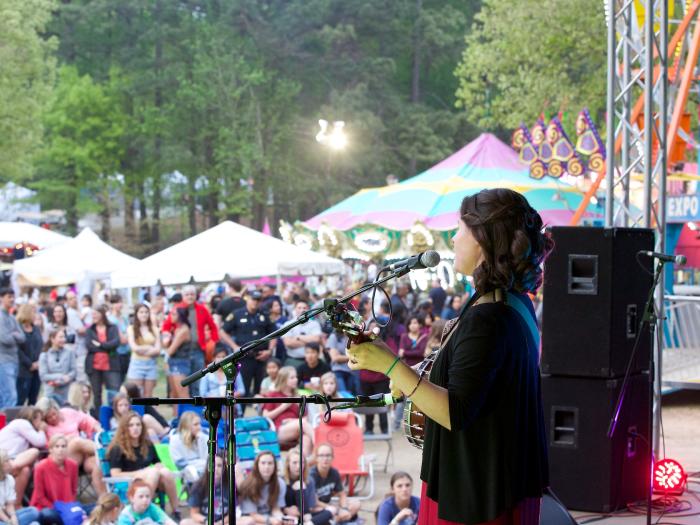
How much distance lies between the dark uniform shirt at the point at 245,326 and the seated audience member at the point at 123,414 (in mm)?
2851

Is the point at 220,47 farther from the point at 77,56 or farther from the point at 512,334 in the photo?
the point at 512,334

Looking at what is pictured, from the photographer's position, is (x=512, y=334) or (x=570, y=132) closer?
(x=512, y=334)

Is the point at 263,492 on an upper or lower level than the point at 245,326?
lower

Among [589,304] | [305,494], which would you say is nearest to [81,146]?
[305,494]

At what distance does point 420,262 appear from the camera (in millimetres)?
3094

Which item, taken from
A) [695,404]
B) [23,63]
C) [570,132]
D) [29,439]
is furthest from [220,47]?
[29,439]

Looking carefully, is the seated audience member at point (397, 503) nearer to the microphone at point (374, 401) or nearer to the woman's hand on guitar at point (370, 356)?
the microphone at point (374, 401)

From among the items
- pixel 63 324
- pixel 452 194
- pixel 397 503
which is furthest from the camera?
pixel 452 194

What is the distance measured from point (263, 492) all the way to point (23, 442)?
86.5 inches

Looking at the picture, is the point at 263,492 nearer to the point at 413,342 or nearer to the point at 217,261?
the point at 413,342

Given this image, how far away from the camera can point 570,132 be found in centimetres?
2733

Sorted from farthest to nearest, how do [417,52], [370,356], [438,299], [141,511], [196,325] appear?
[417,52] < [438,299] < [196,325] < [141,511] < [370,356]

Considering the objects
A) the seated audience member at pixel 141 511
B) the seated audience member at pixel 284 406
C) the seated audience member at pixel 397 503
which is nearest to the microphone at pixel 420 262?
the seated audience member at pixel 397 503

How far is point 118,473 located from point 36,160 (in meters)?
38.3
